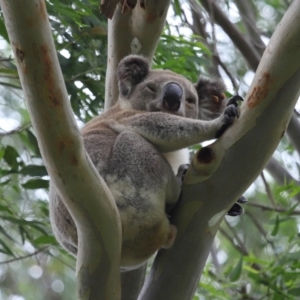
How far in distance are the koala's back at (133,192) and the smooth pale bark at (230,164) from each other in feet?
0.43

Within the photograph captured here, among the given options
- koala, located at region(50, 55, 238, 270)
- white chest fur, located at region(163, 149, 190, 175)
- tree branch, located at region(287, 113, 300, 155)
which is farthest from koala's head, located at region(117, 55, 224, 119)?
tree branch, located at region(287, 113, 300, 155)

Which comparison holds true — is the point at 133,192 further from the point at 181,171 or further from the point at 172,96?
the point at 172,96

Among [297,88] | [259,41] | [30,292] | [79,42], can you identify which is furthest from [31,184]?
[30,292]

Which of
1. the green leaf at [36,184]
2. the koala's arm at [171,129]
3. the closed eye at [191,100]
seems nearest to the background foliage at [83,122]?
the green leaf at [36,184]

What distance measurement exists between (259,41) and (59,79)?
3804 millimetres

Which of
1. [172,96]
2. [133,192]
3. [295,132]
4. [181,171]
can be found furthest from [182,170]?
[295,132]

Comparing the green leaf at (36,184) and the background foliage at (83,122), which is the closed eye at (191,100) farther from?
the green leaf at (36,184)

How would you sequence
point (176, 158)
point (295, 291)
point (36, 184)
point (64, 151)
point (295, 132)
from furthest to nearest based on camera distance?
point (295, 132)
point (36, 184)
point (295, 291)
point (176, 158)
point (64, 151)

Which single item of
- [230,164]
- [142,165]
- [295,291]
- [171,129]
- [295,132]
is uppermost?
[230,164]

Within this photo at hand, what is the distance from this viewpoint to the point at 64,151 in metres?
1.90

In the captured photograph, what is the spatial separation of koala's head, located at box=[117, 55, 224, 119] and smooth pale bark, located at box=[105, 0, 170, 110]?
0.14 metres

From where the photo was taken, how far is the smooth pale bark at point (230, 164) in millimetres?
2113

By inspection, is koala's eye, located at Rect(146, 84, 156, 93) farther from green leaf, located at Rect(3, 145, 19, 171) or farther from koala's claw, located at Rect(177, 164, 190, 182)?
green leaf, located at Rect(3, 145, 19, 171)

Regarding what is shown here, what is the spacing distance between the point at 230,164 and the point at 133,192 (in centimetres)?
50
